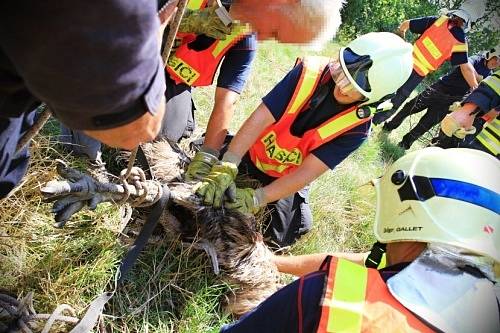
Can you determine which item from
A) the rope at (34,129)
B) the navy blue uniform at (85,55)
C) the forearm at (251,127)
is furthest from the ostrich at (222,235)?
the navy blue uniform at (85,55)

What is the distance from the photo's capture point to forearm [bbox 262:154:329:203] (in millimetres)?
3219

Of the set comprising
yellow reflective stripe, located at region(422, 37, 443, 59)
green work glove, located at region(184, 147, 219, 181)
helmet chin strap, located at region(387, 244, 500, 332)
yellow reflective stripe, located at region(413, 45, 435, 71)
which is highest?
helmet chin strap, located at region(387, 244, 500, 332)

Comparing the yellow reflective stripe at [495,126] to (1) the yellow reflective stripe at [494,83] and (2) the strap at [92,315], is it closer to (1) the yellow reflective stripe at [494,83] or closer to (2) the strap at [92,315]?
(1) the yellow reflective stripe at [494,83]

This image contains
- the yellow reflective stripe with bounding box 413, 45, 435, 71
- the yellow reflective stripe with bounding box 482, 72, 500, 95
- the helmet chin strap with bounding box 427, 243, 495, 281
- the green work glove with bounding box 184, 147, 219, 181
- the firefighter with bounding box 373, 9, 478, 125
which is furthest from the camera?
the yellow reflective stripe with bounding box 413, 45, 435, 71

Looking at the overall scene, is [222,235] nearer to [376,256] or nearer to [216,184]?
[216,184]

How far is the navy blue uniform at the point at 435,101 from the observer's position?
7.90m

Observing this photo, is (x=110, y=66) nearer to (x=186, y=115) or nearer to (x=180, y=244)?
(x=180, y=244)

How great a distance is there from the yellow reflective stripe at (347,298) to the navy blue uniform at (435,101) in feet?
21.7

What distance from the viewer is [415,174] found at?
2076 mm

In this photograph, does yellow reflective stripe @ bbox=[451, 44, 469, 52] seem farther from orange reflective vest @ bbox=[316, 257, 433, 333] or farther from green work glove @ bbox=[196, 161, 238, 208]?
orange reflective vest @ bbox=[316, 257, 433, 333]

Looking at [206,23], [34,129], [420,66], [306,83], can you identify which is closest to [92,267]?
[34,129]

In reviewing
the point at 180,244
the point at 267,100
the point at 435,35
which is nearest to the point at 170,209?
the point at 180,244

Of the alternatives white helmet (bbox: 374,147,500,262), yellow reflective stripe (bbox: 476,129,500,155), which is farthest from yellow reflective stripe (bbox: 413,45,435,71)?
white helmet (bbox: 374,147,500,262)

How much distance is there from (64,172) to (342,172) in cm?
333
